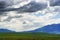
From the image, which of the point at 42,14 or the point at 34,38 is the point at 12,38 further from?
the point at 42,14

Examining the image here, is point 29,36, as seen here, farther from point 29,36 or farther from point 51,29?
point 51,29

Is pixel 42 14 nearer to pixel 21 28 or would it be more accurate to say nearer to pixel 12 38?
pixel 21 28

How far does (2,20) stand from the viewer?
4.82ft

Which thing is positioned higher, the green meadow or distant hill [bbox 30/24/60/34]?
distant hill [bbox 30/24/60/34]

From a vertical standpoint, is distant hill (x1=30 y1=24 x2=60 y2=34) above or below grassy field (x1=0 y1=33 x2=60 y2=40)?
above

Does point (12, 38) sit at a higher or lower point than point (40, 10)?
lower

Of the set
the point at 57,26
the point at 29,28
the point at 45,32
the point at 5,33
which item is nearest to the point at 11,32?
the point at 5,33

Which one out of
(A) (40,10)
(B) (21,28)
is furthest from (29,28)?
(A) (40,10)

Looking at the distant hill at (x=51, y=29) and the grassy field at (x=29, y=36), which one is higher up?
the distant hill at (x=51, y=29)

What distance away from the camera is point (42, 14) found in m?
1.45

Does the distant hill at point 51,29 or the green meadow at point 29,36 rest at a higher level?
the distant hill at point 51,29

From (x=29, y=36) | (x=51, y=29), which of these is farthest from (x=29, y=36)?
(x=51, y=29)

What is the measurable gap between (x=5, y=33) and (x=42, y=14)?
1.18 feet

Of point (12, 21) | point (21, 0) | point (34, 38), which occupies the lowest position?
point (34, 38)
